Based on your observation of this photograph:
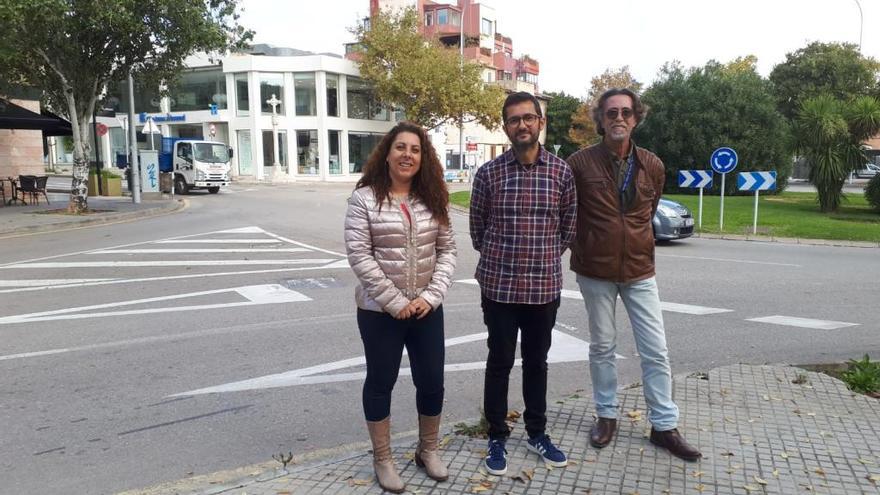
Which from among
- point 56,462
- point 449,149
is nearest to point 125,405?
point 56,462

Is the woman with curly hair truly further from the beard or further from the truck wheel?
the truck wheel

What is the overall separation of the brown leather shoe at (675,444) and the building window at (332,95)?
1807 inches

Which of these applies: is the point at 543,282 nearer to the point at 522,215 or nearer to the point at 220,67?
the point at 522,215

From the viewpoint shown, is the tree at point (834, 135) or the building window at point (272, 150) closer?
the tree at point (834, 135)

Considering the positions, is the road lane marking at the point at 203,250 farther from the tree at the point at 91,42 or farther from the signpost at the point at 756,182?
the signpost at the point at 756,182

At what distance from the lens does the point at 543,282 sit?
353 centimetres

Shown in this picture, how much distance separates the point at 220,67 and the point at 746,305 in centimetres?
4624

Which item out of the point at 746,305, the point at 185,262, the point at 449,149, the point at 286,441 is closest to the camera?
the point at 286,441

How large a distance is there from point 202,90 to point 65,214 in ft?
105

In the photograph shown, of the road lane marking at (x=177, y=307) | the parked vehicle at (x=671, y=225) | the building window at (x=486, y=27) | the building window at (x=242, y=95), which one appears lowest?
the road lane marking at (x=177, y=307)

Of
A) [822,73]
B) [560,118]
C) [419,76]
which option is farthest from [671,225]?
[560,118]

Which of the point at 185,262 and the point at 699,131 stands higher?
the point at 699,131

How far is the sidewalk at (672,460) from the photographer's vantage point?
3.47 meters

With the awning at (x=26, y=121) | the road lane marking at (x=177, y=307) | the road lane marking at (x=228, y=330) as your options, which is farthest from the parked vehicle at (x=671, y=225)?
the awning at (x=26, y=121)
